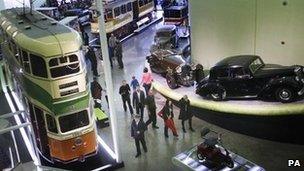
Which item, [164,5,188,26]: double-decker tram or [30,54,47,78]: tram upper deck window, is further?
[164,5,188,26]: double-decker tram

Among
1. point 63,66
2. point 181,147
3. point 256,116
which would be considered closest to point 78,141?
point 63,66

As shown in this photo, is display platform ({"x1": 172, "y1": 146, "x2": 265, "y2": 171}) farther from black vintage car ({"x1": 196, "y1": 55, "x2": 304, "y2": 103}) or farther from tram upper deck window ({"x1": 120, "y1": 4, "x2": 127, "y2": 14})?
tram upper deck window ({"x1": 120, "y1": 4, "x2": 127, "y2": 14})

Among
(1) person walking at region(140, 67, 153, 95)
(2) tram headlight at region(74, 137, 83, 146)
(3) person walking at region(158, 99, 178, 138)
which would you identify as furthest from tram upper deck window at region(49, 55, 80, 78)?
(1) person walking at region(140, 67, 153, 95)

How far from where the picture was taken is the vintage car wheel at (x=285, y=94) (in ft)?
41.7

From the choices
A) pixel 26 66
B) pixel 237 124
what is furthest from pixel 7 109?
pixel 237 124

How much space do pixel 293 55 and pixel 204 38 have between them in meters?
3.79

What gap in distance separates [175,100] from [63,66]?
208 inches

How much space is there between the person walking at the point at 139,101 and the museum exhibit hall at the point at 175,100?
0.04 metres

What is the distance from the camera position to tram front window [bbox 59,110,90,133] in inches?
462

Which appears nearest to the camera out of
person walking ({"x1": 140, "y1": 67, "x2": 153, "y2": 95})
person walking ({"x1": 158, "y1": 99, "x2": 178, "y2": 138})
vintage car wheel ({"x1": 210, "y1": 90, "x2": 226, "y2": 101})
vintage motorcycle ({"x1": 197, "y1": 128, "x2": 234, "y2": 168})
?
vintage motorcycle ({"x1": 197, "y1": 128, "x2": 234, "y2": 168})

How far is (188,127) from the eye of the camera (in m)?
14.3

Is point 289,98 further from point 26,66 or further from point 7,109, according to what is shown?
point 7,109

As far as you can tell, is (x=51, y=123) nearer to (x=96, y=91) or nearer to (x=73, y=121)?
(x=73, y=121)

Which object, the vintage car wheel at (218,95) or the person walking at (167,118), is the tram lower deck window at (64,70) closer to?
the person walking at (167,118)
